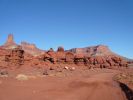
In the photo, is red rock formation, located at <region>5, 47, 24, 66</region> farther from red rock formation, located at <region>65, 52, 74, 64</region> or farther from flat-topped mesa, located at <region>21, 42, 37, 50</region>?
flat-topped mesa, located at <region>21, 42, 37, 50</region>

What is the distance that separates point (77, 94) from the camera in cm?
1448

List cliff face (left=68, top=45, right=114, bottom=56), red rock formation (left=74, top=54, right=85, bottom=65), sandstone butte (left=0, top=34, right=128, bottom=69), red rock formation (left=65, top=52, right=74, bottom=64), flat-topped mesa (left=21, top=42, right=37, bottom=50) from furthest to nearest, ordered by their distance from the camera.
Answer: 1. cliff face (left=68, top=45, right=114, bottom=56)
2. flat-topped mesa (left=21, top=42, right=37, bottom=50)
3. red rock formation (left=74, top=54, right=85, bottom=65)
4. red rock formation (left=65, top=52, right=74, bottom=64)
5. sandstone butte (left=0, top=34, right=128, bottom=69)

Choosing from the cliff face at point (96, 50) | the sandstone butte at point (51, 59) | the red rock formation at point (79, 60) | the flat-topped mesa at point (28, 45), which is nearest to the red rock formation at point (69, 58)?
the sandstone butte at point (51, 59)

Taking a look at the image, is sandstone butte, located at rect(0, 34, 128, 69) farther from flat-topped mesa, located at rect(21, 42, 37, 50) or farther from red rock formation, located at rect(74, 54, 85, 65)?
flat-topped mesa, located at rect(21, 42, 37, 50)

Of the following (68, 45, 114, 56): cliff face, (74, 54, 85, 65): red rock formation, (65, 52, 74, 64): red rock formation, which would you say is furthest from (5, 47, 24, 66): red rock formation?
(68, 45, 114, 56): cliff face

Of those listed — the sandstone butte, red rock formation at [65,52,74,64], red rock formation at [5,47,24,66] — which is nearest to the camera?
red rock formation at [5,47,24,66]

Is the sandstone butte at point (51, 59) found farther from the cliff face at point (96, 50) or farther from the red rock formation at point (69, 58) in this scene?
the cliff face at point (96, 50)

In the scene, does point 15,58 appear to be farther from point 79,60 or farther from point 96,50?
point 96,50

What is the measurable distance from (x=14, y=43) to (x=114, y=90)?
4390 inches

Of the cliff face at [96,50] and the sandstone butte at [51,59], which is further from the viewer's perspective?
the cliff face at [96,50]

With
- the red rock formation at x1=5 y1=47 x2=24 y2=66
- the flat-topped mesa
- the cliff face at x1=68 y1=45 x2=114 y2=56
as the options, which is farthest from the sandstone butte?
the cliff face at x1=68 y1=45 x2=114 y2=56

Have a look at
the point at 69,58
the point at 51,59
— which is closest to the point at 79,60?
the point at 69,58

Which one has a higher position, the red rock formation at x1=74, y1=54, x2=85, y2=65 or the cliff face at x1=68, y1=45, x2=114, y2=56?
the cliff face at x1=68, y1=45, x2=114, y2=56

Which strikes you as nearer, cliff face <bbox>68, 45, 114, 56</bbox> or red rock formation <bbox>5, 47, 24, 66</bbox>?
A: red rock formation <bbox>5, 47, 24, 66</bbox>
